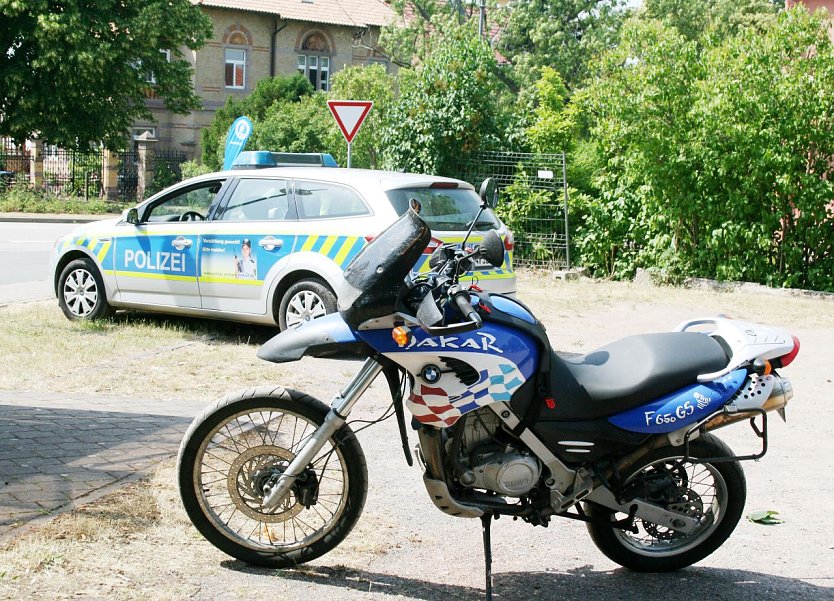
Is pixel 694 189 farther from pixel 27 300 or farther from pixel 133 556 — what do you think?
pixel 133 556

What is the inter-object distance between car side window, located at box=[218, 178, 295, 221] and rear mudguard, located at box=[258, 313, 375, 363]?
565 centimetres

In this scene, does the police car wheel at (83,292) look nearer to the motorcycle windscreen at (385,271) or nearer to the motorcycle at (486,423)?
the motorcycle at (486,423)

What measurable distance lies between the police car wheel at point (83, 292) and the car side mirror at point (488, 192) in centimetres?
724

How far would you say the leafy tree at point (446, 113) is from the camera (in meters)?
18.4

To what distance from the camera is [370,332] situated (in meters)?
3.98

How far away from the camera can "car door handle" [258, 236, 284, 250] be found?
9.53 meters

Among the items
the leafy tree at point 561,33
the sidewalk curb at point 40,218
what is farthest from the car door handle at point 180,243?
the leafy tree at point 561,33

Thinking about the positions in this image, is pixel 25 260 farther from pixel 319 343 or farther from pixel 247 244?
pixel 319 343

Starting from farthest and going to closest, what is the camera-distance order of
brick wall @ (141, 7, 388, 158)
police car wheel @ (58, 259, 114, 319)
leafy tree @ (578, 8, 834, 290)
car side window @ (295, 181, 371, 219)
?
brick wall @ (141, 7, 388, 158) < leafy tree @ (578, 8, 834, 290) < police car wheel @ (58, 259, 114, 319) < car side window @ (295, 181, 371, 219)

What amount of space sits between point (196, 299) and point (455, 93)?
956cm

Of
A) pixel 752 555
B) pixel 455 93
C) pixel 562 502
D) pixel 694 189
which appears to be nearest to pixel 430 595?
pixel 562 502

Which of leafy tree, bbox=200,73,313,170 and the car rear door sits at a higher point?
leafy tree, bbox=200,73,313,170

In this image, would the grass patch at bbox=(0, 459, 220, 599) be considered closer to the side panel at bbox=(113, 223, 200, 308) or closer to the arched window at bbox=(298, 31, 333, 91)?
the side panel at bbox=(113, 223, 200, 308)

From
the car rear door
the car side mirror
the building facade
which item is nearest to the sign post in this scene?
the car rear door
